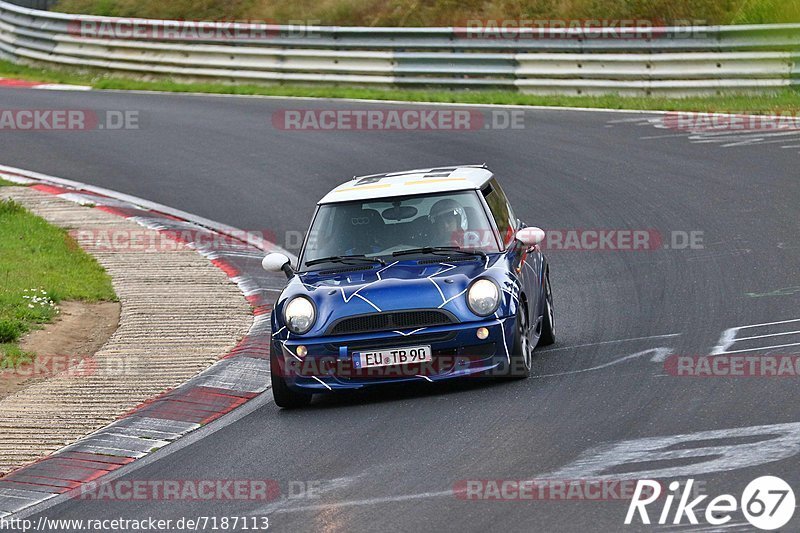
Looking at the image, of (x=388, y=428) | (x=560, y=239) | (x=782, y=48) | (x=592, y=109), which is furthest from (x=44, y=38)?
(x=388, y=428)

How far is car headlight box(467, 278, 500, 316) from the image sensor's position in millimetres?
9234

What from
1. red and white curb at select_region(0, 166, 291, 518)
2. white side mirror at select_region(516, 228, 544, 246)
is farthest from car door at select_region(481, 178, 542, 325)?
red and white curb at select_region(0, 166, 291, 518)

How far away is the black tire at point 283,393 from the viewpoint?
30.7 ft

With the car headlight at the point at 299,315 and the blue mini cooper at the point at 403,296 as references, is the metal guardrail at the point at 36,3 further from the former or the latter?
the car headlight at the point at 299,315

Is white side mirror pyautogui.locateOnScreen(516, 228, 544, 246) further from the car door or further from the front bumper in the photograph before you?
the front bumper

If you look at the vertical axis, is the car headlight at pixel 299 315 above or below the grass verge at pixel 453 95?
below

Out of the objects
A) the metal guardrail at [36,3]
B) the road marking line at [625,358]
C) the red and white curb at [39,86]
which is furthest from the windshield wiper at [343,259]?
the metal guardrail at [36,3]

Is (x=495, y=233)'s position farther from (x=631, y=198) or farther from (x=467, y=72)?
(x=467, y=72)

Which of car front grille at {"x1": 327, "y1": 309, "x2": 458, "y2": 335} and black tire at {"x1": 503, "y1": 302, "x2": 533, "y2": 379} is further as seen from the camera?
black tire at {"x1": 503, "y1": 302, "x2": 533, "y2": 379}

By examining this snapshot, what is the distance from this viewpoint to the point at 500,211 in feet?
35.2

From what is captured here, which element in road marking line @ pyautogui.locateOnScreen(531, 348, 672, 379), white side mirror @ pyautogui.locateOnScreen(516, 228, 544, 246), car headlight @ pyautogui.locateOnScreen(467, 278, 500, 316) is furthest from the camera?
white side mirror @ pyautogui.locateOnScreen(516, 228, 544, 246)

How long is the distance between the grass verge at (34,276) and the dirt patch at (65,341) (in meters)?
0.11

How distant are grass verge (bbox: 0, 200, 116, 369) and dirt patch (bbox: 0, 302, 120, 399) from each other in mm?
113

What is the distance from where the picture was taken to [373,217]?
10227 millimetres
